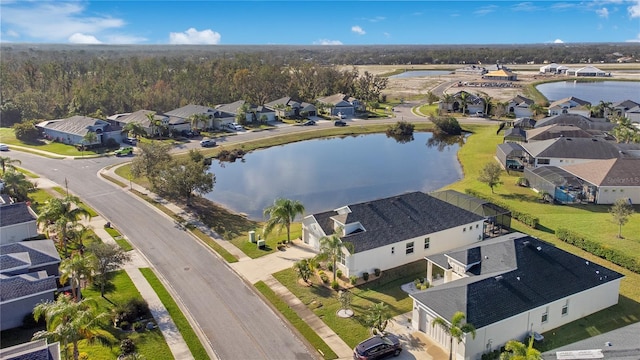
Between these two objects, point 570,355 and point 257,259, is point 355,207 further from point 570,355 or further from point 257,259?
point 570,355

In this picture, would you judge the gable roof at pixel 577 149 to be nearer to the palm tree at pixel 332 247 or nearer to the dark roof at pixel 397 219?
the dark roof at pixel 397 219

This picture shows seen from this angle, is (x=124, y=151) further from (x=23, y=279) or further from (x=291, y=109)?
(x=23, y=279)

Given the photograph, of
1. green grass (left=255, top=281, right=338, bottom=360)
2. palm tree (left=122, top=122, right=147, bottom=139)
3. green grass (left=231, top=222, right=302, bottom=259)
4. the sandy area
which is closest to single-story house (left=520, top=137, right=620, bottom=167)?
green grass (left=231, top=222, right=302, bottom=259)

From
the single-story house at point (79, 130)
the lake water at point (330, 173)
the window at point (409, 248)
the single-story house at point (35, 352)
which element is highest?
the single-story house at point (79, 130)

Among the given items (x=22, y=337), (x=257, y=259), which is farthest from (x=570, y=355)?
(x=22, y=337)

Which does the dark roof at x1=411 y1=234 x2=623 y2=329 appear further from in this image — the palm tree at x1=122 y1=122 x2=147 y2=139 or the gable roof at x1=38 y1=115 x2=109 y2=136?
the gable roof at x1=38 y1=115 x2=109 y2=136

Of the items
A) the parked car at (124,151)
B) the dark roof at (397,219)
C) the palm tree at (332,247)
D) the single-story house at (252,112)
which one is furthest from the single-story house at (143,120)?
the palm tree at (332,247)

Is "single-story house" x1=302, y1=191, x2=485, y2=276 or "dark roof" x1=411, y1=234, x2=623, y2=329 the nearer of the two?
"dark roof" x1=411, y1=234, x2=623, y2=329
